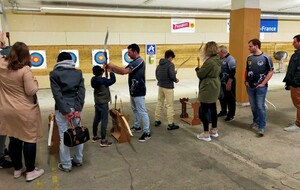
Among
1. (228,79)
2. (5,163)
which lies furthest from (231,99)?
(5,163)

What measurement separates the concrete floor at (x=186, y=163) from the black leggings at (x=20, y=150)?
144 mm

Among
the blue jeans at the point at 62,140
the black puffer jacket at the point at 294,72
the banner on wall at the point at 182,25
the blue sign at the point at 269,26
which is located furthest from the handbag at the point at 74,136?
the blue sign at the point at 269,26

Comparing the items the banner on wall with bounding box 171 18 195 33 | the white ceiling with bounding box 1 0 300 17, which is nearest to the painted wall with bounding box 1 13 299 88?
the banner on wall with bounding box 171 18 195 33

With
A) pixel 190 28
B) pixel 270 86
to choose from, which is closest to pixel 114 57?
pixel 190 28

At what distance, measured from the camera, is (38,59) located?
8.32 m

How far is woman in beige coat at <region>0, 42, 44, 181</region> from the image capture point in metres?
2.28

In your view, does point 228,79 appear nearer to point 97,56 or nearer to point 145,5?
point 145,5

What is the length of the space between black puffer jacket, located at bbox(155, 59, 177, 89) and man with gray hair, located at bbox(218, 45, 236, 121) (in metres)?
0.94

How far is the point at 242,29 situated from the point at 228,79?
147 centimetres

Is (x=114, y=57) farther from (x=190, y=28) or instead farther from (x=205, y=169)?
(x=205, y=169)

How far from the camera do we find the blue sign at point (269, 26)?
10.9 meters

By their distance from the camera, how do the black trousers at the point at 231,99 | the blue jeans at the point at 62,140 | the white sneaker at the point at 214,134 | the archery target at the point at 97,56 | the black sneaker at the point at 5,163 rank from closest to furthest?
1. the blue jeans at the point at 62,140
2. the black sneaker at the point at 5,163
3. the white sneaker at the point at 214,134
4. the black trousers at the point at 231,99
5. the archery target at the point at 97,56

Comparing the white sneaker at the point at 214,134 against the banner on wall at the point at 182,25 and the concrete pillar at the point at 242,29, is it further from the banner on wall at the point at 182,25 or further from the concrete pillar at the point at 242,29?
the banner on wall at the point at 182,25

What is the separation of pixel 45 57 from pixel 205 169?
7241 millimetres
